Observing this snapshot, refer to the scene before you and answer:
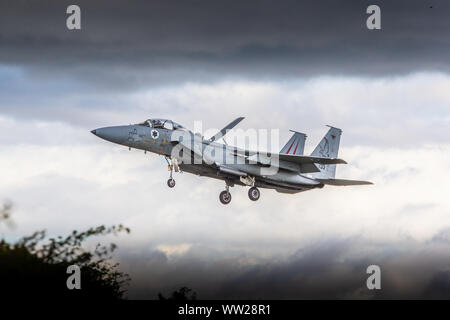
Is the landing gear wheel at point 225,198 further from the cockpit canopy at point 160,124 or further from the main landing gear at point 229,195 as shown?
the cockpit canopy at point 160,124

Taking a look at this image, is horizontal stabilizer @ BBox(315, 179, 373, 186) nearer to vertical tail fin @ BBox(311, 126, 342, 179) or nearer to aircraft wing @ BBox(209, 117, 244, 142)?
vertical tail fin @ BBox(311, 126, 342, 179)

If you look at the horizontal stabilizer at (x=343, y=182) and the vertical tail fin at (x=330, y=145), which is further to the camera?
the vertical tail fin at (x=330, y=145)

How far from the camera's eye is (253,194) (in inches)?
Result: 1463

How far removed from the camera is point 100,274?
55.9ft

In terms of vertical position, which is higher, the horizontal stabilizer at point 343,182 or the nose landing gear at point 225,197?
the horizontal stabilizer at point 343,182

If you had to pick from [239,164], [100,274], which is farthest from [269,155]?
[100,274]

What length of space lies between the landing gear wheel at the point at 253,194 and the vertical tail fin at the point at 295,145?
4.22m

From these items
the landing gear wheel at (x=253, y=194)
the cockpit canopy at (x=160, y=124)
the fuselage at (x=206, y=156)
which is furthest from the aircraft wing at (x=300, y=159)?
the cockpit canopy at (x=160, y=124)

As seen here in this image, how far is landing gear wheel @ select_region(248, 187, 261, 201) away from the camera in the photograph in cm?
3716

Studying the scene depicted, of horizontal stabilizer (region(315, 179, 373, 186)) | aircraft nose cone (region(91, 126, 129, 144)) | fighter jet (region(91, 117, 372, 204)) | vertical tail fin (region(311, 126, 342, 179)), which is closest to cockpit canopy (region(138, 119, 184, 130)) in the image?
fighter jet (region(91, 117, 372, 204))

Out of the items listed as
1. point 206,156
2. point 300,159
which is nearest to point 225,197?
point 206,156

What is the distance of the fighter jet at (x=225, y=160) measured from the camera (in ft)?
115
